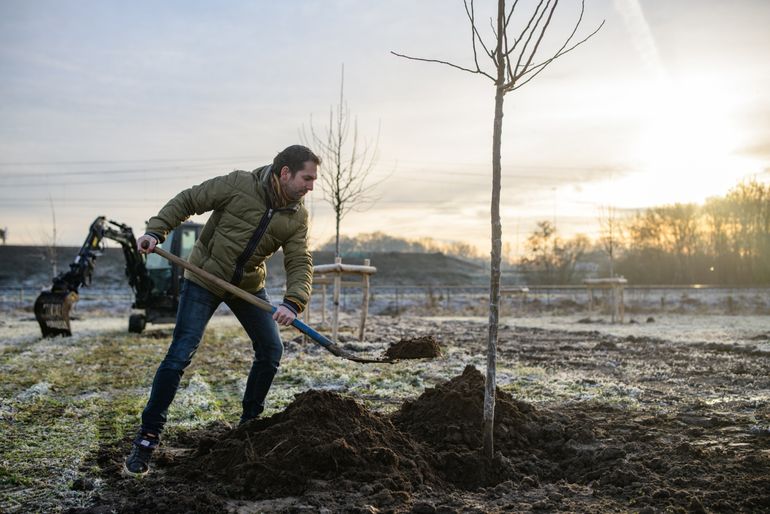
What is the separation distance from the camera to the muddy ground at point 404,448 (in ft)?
11.6

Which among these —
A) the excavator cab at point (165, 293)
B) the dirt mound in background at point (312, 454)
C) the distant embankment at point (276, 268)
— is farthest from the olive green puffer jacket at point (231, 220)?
the distant embankment at point (276, 268)

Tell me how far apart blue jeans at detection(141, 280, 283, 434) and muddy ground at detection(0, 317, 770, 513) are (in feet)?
1.18

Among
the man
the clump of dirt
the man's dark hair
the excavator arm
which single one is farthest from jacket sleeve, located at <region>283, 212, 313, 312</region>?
the excavator arm

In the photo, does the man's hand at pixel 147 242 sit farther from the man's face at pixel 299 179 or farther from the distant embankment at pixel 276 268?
the distant embankment at pixel 276 268

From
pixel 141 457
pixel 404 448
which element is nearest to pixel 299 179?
pixel 404 448

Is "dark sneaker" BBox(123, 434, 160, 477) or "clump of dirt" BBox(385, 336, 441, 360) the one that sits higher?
"clump of dirt" BBox(385, 336, 441, 360)

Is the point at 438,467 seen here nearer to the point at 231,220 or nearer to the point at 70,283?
the point at 231,220

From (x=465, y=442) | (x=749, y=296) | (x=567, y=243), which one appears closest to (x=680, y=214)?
(x=567, y=243)

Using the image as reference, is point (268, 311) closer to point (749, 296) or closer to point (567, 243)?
point (749, 296)

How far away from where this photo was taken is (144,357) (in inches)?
432

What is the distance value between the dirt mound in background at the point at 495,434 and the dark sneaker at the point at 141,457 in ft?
5.93

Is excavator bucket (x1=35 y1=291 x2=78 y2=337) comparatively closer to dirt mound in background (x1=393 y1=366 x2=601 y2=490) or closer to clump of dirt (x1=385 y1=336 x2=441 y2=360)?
clump of dirt (x1=385 y1=336 x2=441 y2=360)

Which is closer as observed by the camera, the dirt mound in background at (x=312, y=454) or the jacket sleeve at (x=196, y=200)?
the dirt mound in background at (x=312, y=454)

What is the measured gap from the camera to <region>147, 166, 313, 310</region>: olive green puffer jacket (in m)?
4.42
